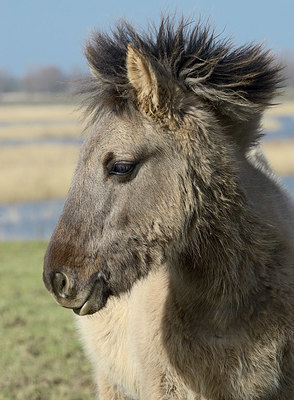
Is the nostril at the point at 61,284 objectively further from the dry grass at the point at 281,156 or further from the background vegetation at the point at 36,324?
the dry grass at the point at 281,156

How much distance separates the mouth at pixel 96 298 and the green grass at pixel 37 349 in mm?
2572

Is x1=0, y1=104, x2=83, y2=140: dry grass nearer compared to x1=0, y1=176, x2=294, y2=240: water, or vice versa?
x1=0, y1=176, x2=294, y2=240: water

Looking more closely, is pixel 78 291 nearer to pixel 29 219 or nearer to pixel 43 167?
pixel 29 219

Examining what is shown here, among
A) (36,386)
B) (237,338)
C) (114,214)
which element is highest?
(114,214)

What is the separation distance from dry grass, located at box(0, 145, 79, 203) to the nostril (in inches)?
614

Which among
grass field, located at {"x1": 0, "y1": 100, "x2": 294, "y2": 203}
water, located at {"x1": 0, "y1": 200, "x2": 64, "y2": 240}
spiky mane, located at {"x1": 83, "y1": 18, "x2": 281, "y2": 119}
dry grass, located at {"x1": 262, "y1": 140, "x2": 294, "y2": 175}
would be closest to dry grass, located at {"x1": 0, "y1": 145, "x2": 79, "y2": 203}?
grass field, located at {"x1": 0, "y1": 100, "x2": 294, "y2": 203}

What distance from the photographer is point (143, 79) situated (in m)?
2.79

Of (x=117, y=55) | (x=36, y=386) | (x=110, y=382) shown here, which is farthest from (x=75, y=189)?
(x=36, y=386)

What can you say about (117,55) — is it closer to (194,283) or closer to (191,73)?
(191,73)

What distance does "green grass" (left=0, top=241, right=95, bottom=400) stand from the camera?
5.30 meters

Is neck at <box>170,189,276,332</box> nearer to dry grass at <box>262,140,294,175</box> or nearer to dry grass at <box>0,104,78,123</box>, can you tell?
dry grass at <box>262,140,294,175</box>

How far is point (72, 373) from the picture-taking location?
5680 mm

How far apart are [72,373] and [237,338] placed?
3.10 metres

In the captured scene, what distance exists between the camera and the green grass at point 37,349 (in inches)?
209
